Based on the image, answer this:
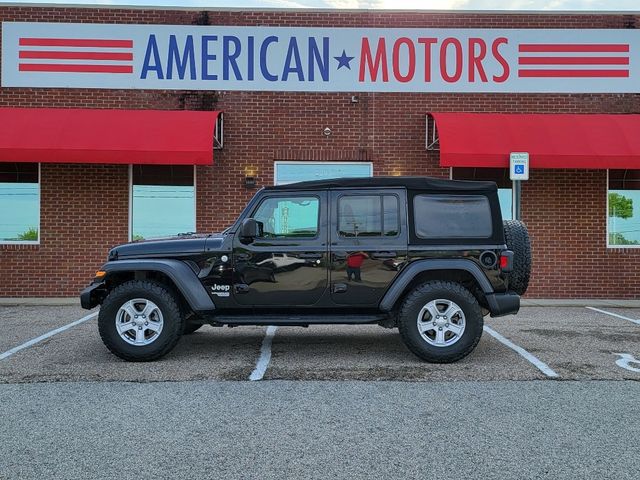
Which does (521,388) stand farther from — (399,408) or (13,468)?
(13,468)

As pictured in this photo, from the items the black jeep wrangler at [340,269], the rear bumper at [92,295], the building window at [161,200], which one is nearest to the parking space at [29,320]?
the rear bumper at [92,295]

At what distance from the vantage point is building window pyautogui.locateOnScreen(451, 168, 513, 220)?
12.2m

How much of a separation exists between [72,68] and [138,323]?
8.12m

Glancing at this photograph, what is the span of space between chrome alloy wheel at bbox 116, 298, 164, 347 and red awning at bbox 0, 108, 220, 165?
5.00 m

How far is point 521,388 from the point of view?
511 cm

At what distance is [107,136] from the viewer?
1077 cm

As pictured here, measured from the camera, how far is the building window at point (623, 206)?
1218cm

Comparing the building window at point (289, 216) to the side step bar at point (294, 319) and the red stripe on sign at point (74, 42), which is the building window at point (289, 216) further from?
the red stripe on sign at point (74, 42)

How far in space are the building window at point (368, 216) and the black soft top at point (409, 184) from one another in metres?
0.15

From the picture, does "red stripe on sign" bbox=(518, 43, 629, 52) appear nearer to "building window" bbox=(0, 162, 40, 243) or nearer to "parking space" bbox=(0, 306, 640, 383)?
"parking space" bbox=(0, 306, 640, 383)

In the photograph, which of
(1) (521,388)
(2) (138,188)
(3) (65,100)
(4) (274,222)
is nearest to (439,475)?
(1) (521,388)

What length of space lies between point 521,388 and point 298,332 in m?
3.53

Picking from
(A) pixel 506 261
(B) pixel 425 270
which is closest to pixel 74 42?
(B) pixel 425 270

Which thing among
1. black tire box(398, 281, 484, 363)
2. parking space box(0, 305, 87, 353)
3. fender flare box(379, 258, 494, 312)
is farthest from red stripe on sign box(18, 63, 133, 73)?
black tire box(398, 281, 484, 363)
